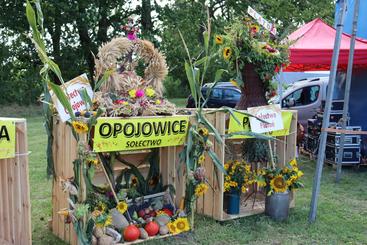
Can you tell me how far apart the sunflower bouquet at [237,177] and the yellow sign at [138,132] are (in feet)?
2.78

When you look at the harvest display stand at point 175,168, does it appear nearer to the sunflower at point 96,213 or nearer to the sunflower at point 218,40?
the sunflower at point 96,213

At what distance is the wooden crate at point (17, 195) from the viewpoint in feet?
10.5

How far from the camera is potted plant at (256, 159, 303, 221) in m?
4.60

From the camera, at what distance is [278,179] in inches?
182

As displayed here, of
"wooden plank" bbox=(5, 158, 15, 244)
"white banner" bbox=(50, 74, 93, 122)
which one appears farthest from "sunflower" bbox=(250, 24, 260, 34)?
"wooden plank" bbox=(5, 158, 15, 244)

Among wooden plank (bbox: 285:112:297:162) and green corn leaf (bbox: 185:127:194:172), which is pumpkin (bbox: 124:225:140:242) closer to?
green corn leaf (bbox: 185:127:194:172)

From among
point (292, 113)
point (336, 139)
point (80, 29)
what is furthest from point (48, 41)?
point (292, 113)

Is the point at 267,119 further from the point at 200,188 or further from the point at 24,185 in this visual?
the point at 24,185

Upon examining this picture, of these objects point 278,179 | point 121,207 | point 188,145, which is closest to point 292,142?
point 278,179

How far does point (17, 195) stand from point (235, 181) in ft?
7.33

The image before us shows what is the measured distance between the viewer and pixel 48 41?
65.6 ft

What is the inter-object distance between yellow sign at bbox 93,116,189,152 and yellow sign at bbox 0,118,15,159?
62 centimetres

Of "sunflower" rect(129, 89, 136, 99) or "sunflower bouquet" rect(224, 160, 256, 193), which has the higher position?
"sunflower" rect(129, 89, 136, 99)

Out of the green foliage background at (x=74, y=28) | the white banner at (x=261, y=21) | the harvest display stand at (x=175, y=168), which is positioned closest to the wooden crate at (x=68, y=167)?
the harvest display stand at (x=175, y=168)
